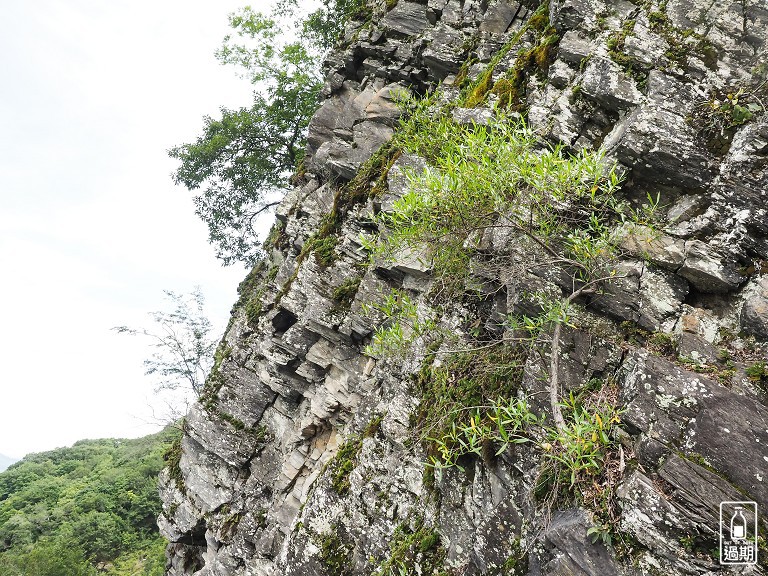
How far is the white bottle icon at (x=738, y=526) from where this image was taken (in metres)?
3.69

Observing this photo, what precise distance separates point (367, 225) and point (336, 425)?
19.3 feet

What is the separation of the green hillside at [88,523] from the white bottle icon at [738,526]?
27535mm

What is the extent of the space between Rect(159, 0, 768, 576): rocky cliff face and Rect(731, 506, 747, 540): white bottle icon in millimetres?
136

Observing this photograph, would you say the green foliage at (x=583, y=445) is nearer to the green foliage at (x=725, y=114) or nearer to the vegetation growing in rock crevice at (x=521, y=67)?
the green foliage at (x=725, y=114)

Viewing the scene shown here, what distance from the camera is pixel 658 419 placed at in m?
4.55

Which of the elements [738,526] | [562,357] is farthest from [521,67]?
[738,526]

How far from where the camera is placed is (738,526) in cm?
374

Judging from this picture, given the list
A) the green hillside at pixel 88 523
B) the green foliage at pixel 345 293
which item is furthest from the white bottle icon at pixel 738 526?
the green hillside at pixel 88 523

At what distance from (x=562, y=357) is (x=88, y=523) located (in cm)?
4012

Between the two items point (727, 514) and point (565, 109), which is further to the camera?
point (565, 109)

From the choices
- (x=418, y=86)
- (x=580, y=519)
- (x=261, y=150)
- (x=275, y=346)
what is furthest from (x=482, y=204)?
(x=261, y=150)

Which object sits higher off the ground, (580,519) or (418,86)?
(418,86)

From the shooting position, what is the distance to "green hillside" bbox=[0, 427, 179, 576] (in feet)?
84.5

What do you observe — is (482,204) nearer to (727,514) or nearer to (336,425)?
(727,514)
